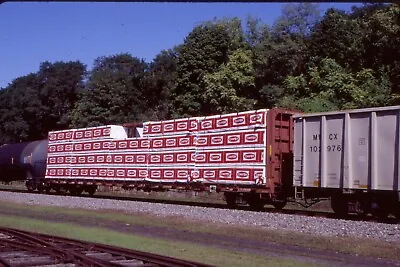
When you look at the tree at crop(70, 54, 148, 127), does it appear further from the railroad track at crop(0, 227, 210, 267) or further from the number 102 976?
the railroad track at crop(0, 227, 210, 267)

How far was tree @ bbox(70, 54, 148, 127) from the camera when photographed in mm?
61906

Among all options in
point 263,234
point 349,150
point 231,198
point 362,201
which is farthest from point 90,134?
point 263,234

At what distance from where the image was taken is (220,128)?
76.1 feet

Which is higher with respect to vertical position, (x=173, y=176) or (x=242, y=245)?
(x=173, y=176)

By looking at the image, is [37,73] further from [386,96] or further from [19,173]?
[386,96]

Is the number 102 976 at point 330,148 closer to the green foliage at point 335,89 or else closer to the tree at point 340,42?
the green foliage at point 335,89

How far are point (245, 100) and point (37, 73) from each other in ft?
171

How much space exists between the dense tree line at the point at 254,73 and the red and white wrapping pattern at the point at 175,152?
12962 millimetres

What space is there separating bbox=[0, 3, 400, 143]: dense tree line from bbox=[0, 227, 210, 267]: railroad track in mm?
26285

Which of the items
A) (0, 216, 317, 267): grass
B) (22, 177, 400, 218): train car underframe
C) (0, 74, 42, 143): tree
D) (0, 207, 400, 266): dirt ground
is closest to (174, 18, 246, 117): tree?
(22, 177, 400, 218): train car underframe

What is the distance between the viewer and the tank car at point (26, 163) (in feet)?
122

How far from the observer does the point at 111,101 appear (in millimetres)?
63250

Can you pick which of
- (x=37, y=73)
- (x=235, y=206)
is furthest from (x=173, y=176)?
(x=37, y=73)

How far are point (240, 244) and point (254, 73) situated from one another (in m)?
39.0
